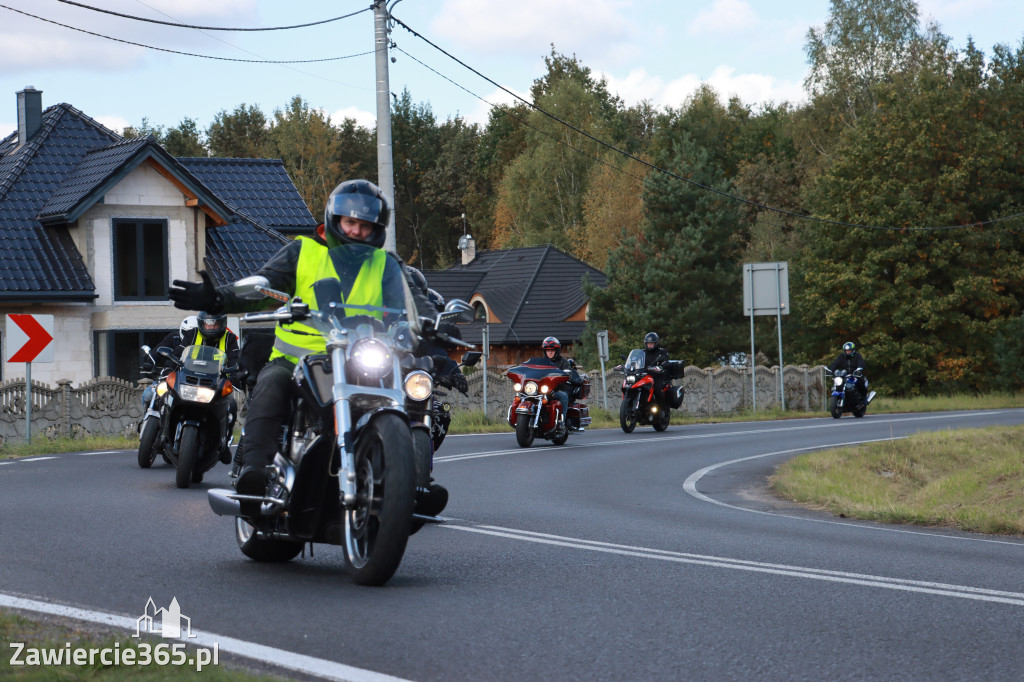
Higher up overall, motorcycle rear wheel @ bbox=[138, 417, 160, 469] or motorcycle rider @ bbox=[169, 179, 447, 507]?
motorcycle rider @ bbox=[169, 179, 447, 507]

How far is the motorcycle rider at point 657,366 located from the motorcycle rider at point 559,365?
3684 mm

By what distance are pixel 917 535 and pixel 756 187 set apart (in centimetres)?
6073

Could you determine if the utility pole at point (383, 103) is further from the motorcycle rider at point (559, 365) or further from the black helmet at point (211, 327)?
the black helmet at point (211, 327)

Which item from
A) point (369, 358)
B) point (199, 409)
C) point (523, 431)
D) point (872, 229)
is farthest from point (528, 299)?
point (369, 358)

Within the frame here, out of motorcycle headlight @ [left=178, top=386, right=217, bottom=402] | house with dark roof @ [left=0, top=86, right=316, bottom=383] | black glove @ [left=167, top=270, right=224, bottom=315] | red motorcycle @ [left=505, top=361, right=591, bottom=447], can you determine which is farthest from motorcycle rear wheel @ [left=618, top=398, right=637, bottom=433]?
black glove @ [left=167, top=270, right=224, bottom=315]

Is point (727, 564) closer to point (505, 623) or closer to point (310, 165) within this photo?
point (505, 623)

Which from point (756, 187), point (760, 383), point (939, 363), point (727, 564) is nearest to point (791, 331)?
point (939, 363)

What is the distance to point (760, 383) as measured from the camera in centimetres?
3656

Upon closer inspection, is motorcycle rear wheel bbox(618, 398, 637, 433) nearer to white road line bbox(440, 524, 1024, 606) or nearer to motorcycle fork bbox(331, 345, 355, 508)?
white road line bbox(440, 524, 1024, 606)

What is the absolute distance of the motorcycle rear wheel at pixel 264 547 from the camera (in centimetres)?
729

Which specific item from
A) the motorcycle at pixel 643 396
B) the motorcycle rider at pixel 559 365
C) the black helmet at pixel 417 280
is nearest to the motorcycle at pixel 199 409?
the black helmet at pixel 417 280

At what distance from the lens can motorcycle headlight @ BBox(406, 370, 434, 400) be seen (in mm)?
6422

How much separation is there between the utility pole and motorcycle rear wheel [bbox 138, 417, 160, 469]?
7.79 metres

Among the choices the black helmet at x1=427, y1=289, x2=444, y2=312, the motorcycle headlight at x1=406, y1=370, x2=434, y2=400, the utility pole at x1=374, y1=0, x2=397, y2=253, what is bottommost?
the motorcycle headlight at x1=406, y1=370, x2=434, y2=400
